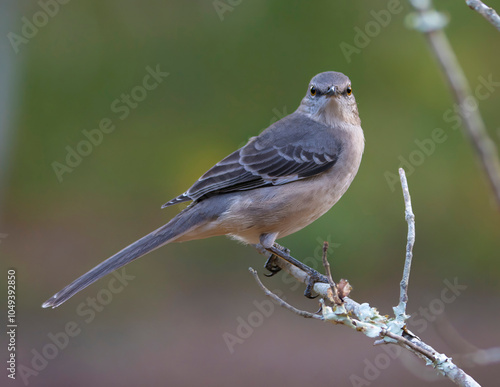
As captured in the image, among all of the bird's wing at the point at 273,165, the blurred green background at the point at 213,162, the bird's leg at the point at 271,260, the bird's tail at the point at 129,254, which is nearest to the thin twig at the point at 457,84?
the bird's tail at the point at 129,254

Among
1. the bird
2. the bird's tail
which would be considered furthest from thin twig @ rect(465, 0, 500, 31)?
the bird's tail

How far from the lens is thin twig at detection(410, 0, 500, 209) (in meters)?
1.12

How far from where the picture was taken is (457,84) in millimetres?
1138

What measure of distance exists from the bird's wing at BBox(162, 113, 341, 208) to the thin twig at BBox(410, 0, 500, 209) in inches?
120

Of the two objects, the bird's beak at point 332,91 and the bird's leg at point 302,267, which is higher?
the bird's beak at point 332,91

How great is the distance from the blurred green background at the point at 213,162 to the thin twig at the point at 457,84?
20.5 ft

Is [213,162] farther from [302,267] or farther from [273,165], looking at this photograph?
[302,267]

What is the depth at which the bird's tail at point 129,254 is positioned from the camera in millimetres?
3572

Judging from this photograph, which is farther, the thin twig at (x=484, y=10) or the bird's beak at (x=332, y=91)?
the bird's beak at (x=332, y=91)

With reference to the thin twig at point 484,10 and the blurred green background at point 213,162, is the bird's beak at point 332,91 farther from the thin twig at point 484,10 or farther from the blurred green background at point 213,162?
the blurred green background at point 213,162

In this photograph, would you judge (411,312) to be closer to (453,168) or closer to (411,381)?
(411,381)

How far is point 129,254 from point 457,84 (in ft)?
9.83

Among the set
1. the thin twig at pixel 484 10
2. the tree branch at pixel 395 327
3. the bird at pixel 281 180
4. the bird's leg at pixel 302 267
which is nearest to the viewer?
the thin twig at pixel 484 10

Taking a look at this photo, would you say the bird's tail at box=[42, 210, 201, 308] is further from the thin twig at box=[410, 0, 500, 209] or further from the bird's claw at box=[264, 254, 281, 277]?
the thin twig at box=[410, 0, 500, 209]
